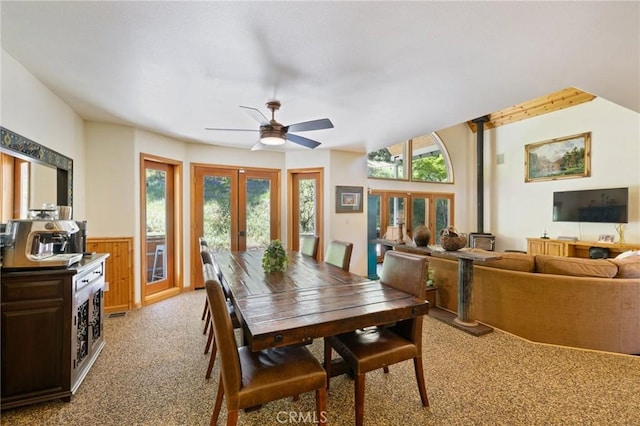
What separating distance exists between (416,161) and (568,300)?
16.4ft

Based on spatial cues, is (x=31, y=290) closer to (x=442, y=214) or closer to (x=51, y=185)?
(x=51, y=185)

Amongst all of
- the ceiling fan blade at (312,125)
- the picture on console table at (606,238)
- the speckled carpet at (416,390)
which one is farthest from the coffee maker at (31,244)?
the picture on console table at (606,238)

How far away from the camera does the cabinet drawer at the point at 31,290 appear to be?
183 centimetres

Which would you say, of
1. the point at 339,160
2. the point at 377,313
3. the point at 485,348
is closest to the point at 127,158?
the point at 339,160

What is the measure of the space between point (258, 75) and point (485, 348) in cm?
322

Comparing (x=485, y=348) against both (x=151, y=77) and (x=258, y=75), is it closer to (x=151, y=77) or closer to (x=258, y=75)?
(x=258, y=75)

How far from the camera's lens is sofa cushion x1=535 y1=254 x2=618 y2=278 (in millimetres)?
2617

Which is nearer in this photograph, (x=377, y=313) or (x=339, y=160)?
(x=377, y=313)

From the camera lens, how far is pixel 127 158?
3.71 m

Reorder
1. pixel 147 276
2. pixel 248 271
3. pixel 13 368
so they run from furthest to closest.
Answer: pixel 147 276
pixel 248 271
pixel 13 368

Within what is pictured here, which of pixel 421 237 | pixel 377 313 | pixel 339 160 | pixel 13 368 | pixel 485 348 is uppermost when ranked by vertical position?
pixel 339 160

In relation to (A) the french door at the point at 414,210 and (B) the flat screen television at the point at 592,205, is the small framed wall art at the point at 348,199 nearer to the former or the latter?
(A) the french door at the point at 414,210

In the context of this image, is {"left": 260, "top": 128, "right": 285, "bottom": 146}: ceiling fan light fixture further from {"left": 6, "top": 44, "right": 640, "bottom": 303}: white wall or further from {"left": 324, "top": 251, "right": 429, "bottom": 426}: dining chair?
{"left": 6, "top": 44, "right": 640, "bottom": 303}: white wall

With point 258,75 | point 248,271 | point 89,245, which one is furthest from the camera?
point 89,245
